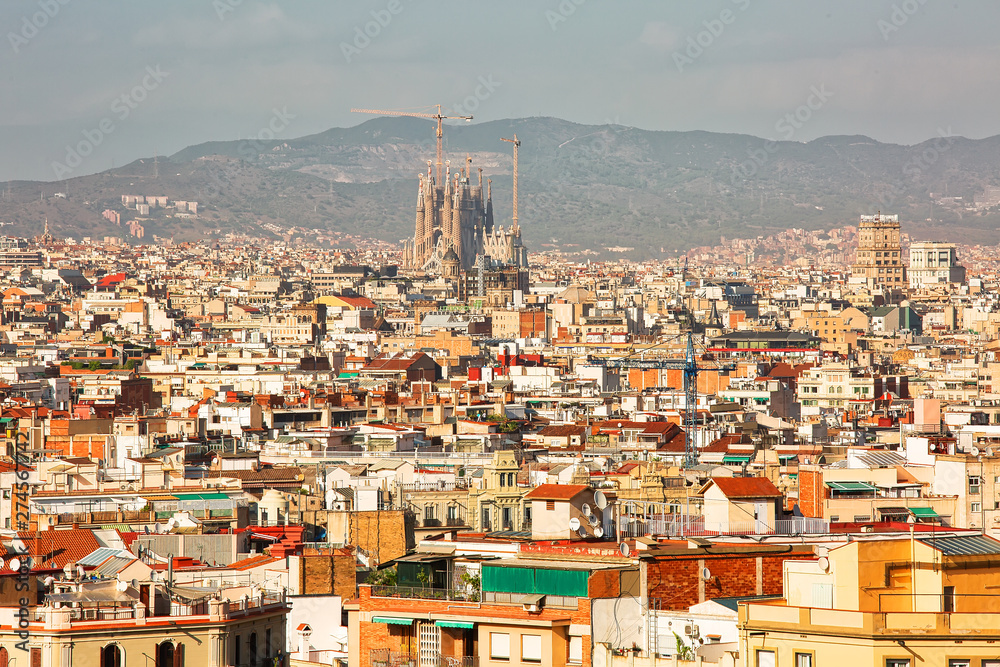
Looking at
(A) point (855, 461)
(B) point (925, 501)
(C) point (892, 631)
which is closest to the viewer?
(C) point (892, 631)

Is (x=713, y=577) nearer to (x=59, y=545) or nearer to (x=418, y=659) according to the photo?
(x=418, y=659)

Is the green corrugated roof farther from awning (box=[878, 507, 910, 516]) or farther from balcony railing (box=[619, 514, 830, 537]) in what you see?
balcony railing (box=[619, 514, 830, 537])

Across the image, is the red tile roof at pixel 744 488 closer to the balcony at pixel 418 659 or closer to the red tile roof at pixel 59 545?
the balcony at pixel 418 659

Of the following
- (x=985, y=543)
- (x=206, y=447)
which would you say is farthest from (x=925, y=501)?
(x=206, y=447)

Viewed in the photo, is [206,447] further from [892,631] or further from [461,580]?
[892,631]

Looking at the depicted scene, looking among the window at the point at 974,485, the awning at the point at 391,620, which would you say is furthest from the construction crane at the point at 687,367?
the awning at the point at 391,620

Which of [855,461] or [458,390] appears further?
[458,390]

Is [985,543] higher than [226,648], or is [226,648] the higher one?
[985,543]
